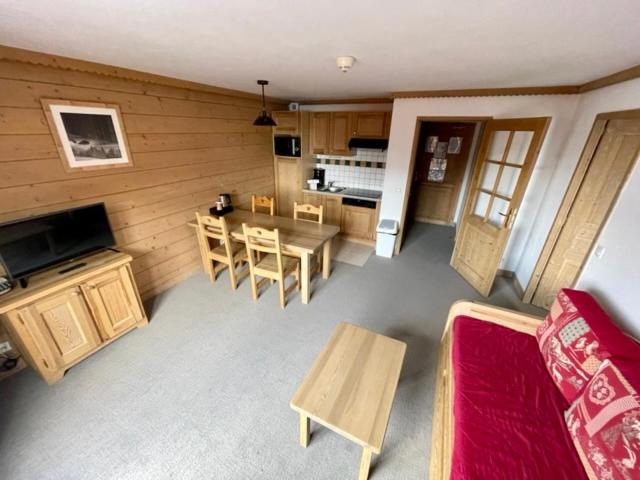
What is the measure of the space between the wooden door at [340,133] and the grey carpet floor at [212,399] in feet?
7.98

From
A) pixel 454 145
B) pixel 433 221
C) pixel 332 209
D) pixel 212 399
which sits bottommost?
pixel 212 399

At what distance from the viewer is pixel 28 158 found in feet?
6.12

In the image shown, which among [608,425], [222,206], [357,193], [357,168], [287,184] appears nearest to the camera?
[608,425]

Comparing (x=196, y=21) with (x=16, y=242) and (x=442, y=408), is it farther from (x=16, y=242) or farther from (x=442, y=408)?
(x=442, y=408)

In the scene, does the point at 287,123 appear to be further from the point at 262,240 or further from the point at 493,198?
the point at 493,198

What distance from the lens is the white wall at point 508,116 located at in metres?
2.72

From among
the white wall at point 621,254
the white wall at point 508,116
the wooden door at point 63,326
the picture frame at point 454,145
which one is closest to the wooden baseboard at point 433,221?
the picture frame at point 454,145

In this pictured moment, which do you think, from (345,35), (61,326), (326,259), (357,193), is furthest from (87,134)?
(357,193)

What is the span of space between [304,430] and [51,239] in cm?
228

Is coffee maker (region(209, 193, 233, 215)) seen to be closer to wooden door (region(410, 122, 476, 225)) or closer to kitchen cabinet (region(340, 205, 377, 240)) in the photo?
kitchen cabinet (region(340, 205, 377, 240))

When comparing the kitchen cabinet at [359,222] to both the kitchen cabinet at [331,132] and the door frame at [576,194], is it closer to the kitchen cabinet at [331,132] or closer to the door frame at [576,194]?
the kitchen cabinet at [331,132]

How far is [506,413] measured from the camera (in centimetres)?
129

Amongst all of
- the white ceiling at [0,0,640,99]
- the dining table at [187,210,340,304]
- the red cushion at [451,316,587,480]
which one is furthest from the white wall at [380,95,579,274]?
the red cushion at [451,316,587,480]

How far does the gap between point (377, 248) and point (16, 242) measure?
3.69 m
